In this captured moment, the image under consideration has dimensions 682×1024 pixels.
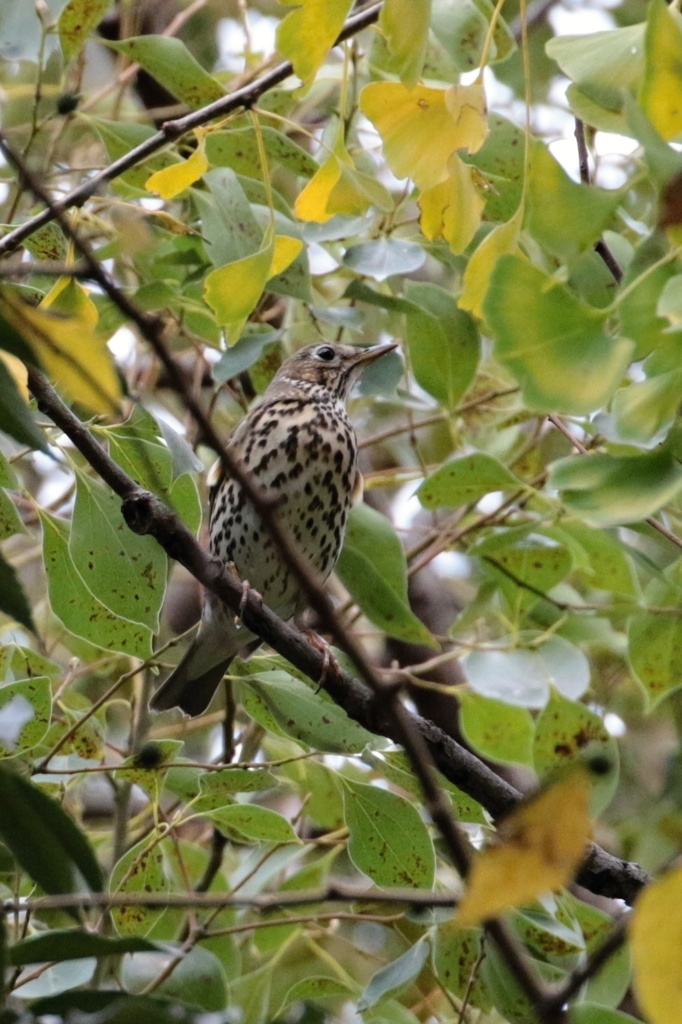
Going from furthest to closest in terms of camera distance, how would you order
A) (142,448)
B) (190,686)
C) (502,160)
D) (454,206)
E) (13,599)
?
(190,686)
(502,160)
(142,448)
(454,206)
(13,599)

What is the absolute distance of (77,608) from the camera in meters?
2.02

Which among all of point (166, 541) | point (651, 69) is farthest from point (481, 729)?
point (651, 69)

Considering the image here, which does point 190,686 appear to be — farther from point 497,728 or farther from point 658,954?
point 658,954

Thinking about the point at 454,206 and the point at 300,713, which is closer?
the point at 454,206

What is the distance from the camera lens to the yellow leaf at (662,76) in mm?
1289

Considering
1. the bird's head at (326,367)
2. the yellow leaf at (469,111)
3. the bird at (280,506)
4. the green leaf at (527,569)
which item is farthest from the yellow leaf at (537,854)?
the bird's head at (326,367)

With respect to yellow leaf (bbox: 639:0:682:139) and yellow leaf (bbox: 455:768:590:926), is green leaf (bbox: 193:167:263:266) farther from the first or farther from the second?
yellow leaf (bbox: 455:768:590:926)

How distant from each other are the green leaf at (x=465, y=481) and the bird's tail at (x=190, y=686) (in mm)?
1137

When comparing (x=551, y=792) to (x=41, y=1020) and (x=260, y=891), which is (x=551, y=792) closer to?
(x=41, y=1020)

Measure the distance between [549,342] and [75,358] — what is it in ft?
1.44

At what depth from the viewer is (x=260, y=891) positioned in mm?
2559

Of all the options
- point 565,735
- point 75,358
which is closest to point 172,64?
point 565,735

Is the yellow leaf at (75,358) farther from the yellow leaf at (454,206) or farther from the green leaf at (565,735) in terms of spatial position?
the green leaf at (565,735)

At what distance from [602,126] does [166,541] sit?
802 mm
